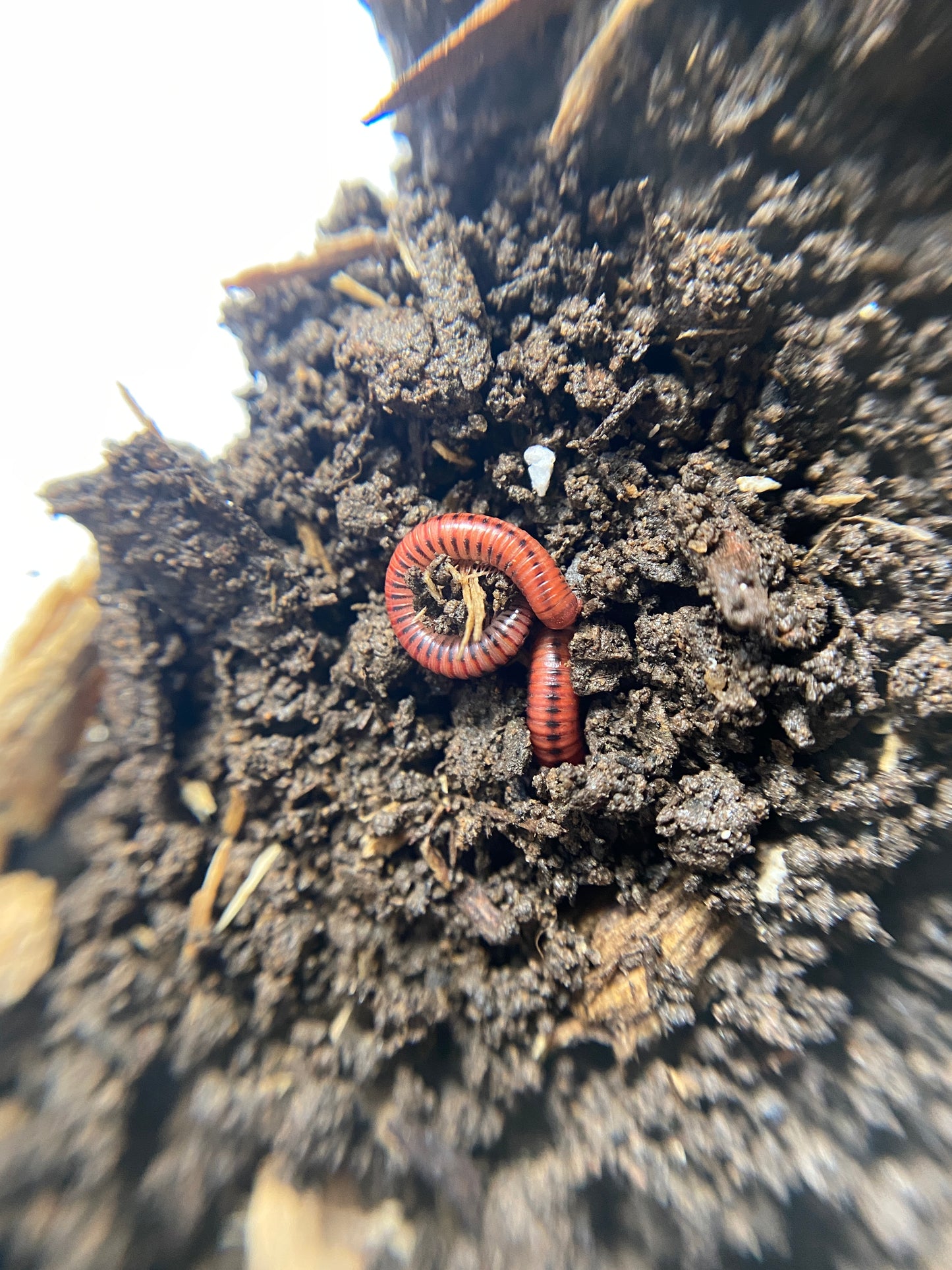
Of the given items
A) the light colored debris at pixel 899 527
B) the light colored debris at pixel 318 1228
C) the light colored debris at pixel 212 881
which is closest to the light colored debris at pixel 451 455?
the light colored debris at pixel 899 527

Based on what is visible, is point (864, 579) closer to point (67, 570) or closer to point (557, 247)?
point (557, 247)

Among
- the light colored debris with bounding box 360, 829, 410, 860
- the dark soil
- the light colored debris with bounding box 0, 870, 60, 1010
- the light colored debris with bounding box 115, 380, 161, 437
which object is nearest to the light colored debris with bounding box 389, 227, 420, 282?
the dark soil

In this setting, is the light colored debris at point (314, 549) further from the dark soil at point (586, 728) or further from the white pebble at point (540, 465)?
the white pebble at point (540, 465)

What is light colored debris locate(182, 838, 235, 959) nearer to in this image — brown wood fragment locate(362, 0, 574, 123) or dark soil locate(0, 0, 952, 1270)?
dark soil locate(0, 0, 952, 1270)

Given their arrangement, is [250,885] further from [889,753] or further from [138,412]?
[889,753]

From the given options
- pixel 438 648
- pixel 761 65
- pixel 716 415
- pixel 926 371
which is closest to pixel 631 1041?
pixel 438 648
